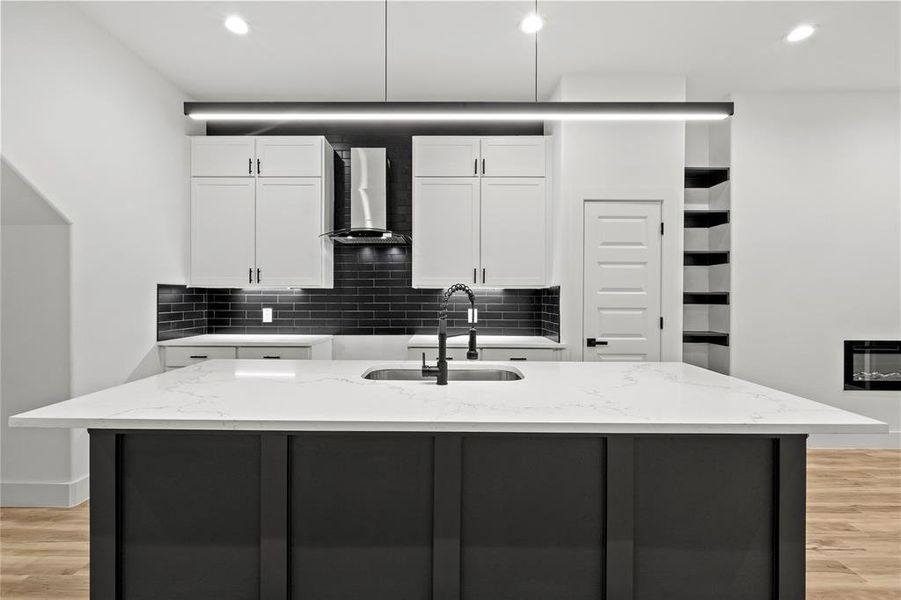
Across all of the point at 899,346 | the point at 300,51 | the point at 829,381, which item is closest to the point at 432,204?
the point at 300,51

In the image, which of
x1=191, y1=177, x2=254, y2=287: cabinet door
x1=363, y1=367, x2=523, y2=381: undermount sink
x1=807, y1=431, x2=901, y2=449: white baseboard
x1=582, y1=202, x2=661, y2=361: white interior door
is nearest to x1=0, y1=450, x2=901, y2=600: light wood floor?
x1=807, y1=431, x2=901, y2=449: white baseboard

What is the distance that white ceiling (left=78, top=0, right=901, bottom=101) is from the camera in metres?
3.46

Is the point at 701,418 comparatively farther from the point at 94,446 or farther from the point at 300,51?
the point at 300,51

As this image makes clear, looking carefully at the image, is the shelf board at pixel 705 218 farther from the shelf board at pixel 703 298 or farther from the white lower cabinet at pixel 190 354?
the white lower cabinet at pixel 190 354

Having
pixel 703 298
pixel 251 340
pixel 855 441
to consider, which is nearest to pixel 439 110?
pixel 251 340

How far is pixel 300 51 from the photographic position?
4.03m

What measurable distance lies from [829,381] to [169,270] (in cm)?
571

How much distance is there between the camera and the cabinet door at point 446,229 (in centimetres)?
480

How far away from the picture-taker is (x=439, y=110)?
2734 millimetres

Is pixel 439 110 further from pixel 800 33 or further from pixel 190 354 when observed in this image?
pixel 190 354

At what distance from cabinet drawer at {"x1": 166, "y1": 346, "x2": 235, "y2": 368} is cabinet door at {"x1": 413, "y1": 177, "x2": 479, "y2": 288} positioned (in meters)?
1.74

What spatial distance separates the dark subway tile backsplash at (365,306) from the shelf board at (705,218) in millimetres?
1553

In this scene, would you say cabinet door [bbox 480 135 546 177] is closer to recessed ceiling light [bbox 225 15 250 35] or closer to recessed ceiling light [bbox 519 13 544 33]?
recessed ceiling light [bbox 519 13 544 33]

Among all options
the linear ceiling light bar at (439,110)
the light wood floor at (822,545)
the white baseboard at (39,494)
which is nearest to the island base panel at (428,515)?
the light wood floor at (822,545)
